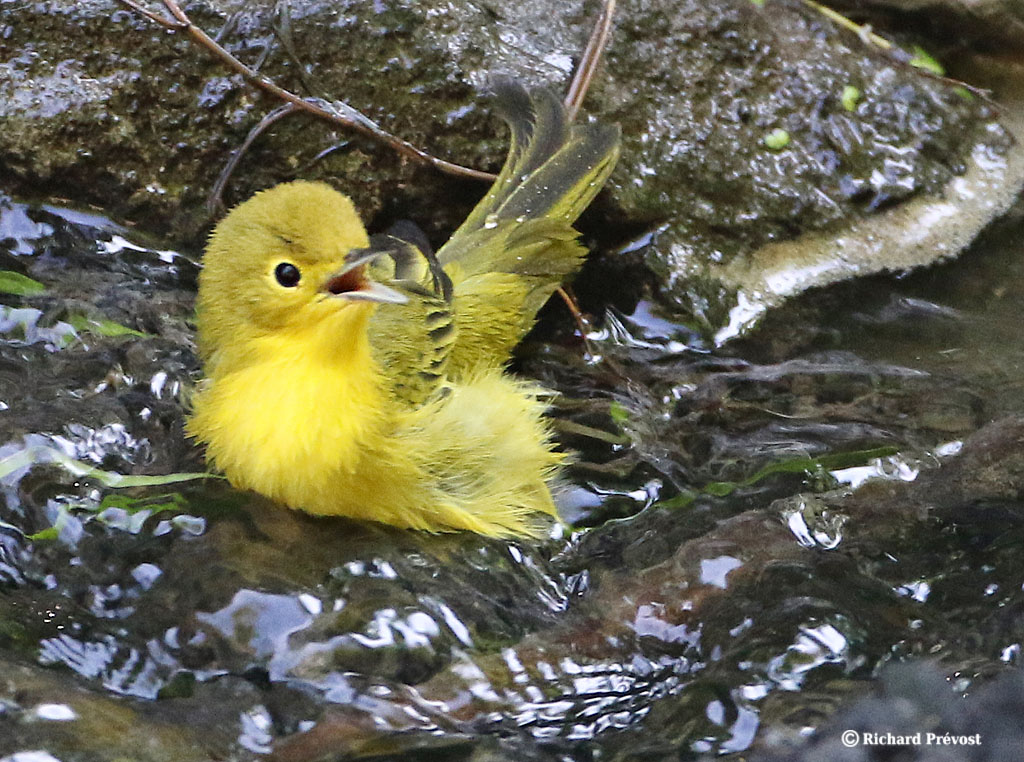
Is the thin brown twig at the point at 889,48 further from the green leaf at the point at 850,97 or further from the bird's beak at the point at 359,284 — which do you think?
the bird's beak at the point at 359,284

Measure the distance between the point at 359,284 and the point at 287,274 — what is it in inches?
9.0

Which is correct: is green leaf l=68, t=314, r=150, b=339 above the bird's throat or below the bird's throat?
below

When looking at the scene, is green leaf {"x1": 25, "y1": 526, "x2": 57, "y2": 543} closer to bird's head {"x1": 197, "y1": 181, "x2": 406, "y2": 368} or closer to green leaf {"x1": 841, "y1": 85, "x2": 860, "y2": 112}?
bird's head {"x1": 197, "y1": 181, "x2": 406, "y2": 368}

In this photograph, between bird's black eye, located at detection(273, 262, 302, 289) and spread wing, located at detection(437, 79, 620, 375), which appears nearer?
bird's black eye, located at detection(273, 262, 302, 289)

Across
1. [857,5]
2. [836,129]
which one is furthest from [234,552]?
[857,5]

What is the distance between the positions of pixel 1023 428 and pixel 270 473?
8.34ft

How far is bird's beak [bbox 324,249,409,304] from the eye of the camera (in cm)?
344

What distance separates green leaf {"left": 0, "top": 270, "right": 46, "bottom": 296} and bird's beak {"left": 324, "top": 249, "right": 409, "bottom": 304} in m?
1.71

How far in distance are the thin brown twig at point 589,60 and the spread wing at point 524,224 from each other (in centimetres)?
30

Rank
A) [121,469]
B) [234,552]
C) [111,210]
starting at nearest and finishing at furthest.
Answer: [234,552], [121,469], [111,210]

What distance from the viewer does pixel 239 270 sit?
3.70m

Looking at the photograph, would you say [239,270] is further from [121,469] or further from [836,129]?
[836,129]

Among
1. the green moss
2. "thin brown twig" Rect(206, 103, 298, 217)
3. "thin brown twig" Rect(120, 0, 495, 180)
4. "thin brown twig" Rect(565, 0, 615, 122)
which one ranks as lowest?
"thin brown twig" Rect(206, 103, 298, 217)

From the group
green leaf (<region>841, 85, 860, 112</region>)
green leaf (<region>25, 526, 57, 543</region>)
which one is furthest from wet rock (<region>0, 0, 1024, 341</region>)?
green leaf (<region>25, 526, 57, 543</region>)
